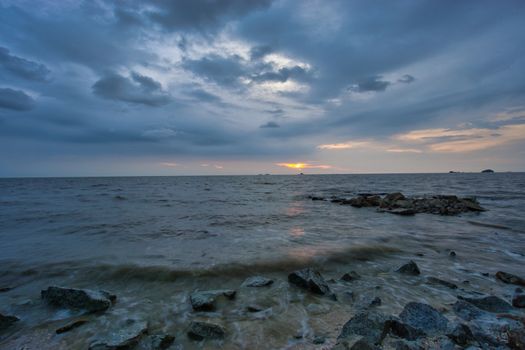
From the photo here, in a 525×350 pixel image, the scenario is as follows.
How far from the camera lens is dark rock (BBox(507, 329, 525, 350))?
3.28 m

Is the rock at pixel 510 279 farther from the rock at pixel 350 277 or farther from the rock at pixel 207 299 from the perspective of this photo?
the rock at pixel 207 299

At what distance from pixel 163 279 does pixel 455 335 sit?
6054 millimetres

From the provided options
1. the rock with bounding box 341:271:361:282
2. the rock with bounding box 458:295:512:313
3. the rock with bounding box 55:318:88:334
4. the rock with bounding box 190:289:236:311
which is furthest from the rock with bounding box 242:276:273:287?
the rock with bounding box 458:295:512:313

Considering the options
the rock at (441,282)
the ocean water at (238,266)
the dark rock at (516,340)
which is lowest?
the ocean water at (238,266)

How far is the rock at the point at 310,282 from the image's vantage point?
5398 mm

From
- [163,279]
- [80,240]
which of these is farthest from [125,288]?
[80,240]

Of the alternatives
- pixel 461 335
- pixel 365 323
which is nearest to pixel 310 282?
pixel 365 323

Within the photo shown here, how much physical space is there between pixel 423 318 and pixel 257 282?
339 cm

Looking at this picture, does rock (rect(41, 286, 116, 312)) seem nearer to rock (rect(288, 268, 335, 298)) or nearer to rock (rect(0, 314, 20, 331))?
rock (rect(0, 314, 20, 331))

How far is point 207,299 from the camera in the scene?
16.2ft

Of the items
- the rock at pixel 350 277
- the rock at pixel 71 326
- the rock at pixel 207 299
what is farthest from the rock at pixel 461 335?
the rock at pixel 71 326

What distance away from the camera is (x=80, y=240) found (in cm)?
1023

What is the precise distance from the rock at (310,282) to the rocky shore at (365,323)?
0.02m

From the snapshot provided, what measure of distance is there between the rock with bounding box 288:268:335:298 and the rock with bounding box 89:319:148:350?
128 inches
